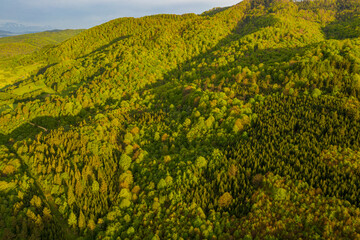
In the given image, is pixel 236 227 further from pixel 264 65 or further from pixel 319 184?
pixel 264 65

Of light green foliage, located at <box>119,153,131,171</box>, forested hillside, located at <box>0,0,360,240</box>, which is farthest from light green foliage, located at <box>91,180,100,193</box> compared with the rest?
light green foliage, located at <box>119,153,131,171</box>

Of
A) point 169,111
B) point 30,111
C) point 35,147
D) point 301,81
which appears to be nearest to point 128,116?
point 169,111

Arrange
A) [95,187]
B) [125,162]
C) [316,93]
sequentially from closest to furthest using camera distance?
A: [95,187]
[125,162]
[316,93]

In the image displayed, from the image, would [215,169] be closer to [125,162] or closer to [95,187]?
[125,162]

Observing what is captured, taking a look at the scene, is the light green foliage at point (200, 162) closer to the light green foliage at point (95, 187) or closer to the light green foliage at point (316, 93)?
the light green foliage at point (95, 187)

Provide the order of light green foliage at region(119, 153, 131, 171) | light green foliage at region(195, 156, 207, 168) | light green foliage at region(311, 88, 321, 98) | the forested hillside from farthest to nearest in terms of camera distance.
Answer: light green foliage at region(311, 88, 321, 98)
light green foliage at region(119, 153, 131, 171)
light green foliage at region(195, 156, 207, 168)
the forested hillside

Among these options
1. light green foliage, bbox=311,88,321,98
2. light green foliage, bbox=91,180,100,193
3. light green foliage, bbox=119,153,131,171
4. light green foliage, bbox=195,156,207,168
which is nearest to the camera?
light green foliage, bbox=195,156,207,168

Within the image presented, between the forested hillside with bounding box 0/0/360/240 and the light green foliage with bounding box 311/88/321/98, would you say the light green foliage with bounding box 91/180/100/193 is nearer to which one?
the forested hillside with bounding box 0/0/360/240

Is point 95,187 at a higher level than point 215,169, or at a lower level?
lower

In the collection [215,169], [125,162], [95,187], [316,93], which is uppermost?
[316,93]

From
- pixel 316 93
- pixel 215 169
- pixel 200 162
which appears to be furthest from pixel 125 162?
pixel 316 93

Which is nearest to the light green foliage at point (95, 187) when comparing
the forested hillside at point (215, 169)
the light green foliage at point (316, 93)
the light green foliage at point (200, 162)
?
the forested hillside at point (215, 169)
